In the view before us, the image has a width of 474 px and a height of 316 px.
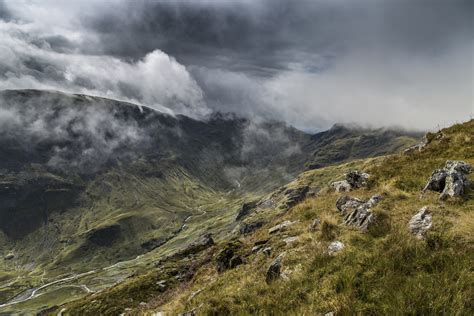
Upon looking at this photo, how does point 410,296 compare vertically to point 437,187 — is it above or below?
below

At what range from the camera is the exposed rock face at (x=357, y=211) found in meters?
15.2

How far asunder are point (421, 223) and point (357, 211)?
11.9 ft

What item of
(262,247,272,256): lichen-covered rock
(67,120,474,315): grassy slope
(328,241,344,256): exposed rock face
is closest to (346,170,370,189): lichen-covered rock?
(67,120,474,315): grassy slope

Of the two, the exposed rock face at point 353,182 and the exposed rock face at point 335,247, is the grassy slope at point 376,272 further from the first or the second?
the exposed rock face at point 353,182

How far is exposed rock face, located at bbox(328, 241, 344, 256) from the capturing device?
1374cm

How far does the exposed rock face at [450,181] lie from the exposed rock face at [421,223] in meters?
2.88

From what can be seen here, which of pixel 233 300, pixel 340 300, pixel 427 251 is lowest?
pixel 233 300

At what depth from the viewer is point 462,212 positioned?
547 inches

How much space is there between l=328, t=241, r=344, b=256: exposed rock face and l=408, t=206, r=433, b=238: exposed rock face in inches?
106

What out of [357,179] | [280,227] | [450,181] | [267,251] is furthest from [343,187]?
[450,181]

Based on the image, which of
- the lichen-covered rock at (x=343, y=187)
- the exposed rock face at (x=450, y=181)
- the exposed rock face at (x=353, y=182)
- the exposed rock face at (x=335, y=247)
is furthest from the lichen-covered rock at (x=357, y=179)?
the exposed rock face at (x=335, y=247)

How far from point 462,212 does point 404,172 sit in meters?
9.67

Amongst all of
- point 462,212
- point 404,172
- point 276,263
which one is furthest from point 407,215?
point 404,172

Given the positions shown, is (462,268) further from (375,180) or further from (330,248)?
(375,180)
